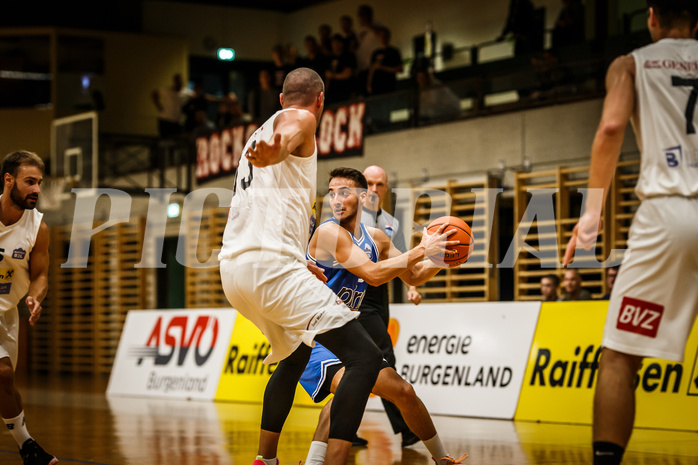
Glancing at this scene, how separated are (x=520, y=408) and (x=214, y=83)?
48.1ft

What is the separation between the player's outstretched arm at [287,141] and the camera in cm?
389

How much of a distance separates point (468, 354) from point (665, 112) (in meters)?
5.96

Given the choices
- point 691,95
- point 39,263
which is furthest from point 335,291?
point 691,95

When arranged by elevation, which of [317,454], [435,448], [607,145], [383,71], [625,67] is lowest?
[435,448]

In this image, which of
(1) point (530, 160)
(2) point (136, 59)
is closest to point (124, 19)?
(2) point (136, 59)

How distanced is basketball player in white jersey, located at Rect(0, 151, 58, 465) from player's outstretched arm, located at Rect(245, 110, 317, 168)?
211 cm

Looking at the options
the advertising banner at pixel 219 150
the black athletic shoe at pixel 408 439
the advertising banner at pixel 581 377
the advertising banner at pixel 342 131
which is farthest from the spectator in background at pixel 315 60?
the black athletic shoe at pixel 408 439

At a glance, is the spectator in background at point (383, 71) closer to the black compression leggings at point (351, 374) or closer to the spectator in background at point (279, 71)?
the spectator in background at point (279, 71)

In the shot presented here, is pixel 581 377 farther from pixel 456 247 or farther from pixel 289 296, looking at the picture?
pixel 289 296

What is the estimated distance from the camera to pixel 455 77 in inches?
619

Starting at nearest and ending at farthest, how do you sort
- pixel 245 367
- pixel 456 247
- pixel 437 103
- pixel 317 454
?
1. pixel 317 454
2. pixel 456 247
3. pixel 245 367
4. pixel 437 103

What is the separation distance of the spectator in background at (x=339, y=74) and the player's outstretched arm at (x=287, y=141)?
1063cm

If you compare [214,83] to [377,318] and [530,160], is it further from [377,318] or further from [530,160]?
[377,318]

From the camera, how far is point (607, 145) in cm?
342
